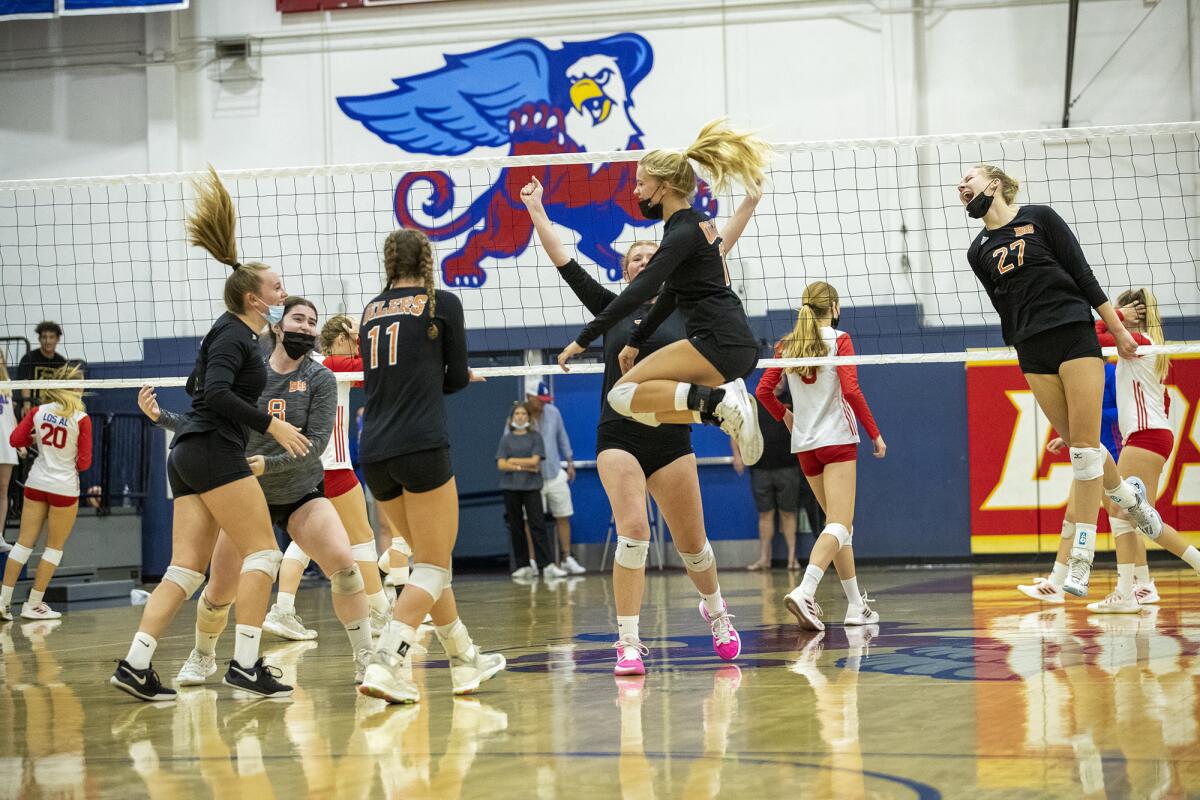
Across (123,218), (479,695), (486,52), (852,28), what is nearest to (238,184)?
(123,218)

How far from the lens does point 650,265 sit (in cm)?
484

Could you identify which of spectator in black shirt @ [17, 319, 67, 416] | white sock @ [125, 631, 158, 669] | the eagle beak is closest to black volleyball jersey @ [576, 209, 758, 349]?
white sock @ [125, 631, 158, 669]

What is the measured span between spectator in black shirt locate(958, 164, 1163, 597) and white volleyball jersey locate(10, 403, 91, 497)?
7004 mm

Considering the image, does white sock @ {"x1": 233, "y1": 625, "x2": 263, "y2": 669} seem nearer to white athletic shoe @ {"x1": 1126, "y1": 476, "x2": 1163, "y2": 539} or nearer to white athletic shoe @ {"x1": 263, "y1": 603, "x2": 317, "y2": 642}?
white athletic shoe @ {"x1": 263, "y1": 603, "x2": 317, "y2": 642}

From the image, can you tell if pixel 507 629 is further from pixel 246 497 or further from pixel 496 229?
pixel 496 229

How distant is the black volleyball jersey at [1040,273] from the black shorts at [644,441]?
1956 mm

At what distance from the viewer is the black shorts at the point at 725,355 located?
499 centimetres

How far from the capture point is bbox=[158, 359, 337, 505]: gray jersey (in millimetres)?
5238

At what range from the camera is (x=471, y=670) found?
4.82 metres

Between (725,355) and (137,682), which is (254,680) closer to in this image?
(137,682)

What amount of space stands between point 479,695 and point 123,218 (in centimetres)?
1209

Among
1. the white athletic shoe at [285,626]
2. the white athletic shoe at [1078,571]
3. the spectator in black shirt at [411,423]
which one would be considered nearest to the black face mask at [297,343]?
the spectator in black shirt at [411,423]

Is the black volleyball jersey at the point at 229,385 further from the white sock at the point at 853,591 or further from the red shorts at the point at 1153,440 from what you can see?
the red shorts at the point at 1153,440

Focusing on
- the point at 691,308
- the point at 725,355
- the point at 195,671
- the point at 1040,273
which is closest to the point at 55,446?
the point at 195,671
